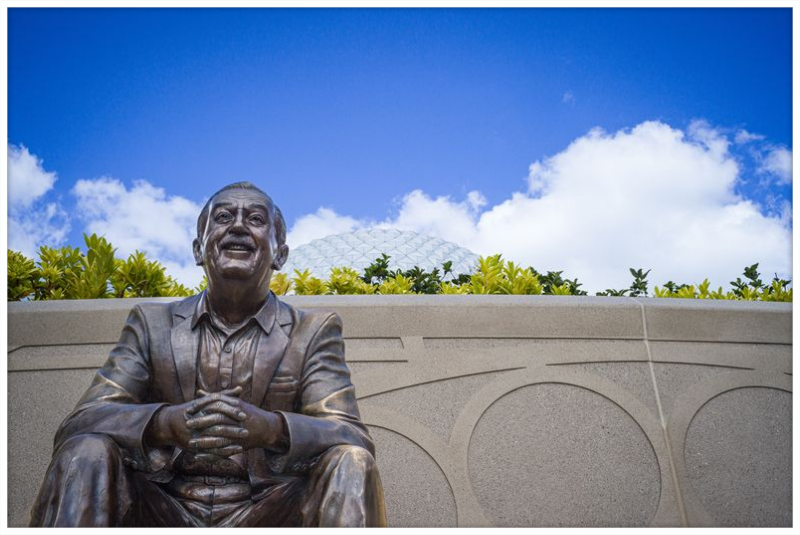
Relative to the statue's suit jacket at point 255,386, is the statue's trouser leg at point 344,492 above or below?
below

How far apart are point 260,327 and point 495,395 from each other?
9.53ft

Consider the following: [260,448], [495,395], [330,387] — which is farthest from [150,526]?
[495,395]

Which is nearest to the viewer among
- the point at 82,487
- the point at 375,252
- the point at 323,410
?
the point at 82,487

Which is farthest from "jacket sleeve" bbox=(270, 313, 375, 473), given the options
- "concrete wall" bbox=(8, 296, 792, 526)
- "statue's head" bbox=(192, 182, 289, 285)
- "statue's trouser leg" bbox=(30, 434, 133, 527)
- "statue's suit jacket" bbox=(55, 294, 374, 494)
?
"concrete wall" bbox=(8, 296, 792, 526)

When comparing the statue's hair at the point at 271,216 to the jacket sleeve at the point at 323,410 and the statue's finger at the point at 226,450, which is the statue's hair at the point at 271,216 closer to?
the jacket sleeve at the point at 323,410

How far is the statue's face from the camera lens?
8.91 feet

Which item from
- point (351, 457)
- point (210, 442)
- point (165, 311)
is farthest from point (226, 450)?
point (165, 311)

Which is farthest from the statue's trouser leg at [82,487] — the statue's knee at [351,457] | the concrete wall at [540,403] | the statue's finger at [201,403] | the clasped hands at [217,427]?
the concrete wall at [540,403]

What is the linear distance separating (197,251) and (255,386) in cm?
63

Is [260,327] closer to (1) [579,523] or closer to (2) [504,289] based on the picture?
(1) [579,523]

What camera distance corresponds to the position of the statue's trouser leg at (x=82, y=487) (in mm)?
2182

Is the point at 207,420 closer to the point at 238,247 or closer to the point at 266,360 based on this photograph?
the point at 266,360

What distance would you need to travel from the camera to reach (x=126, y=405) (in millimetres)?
2443

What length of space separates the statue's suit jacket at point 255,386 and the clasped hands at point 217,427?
0.08m
